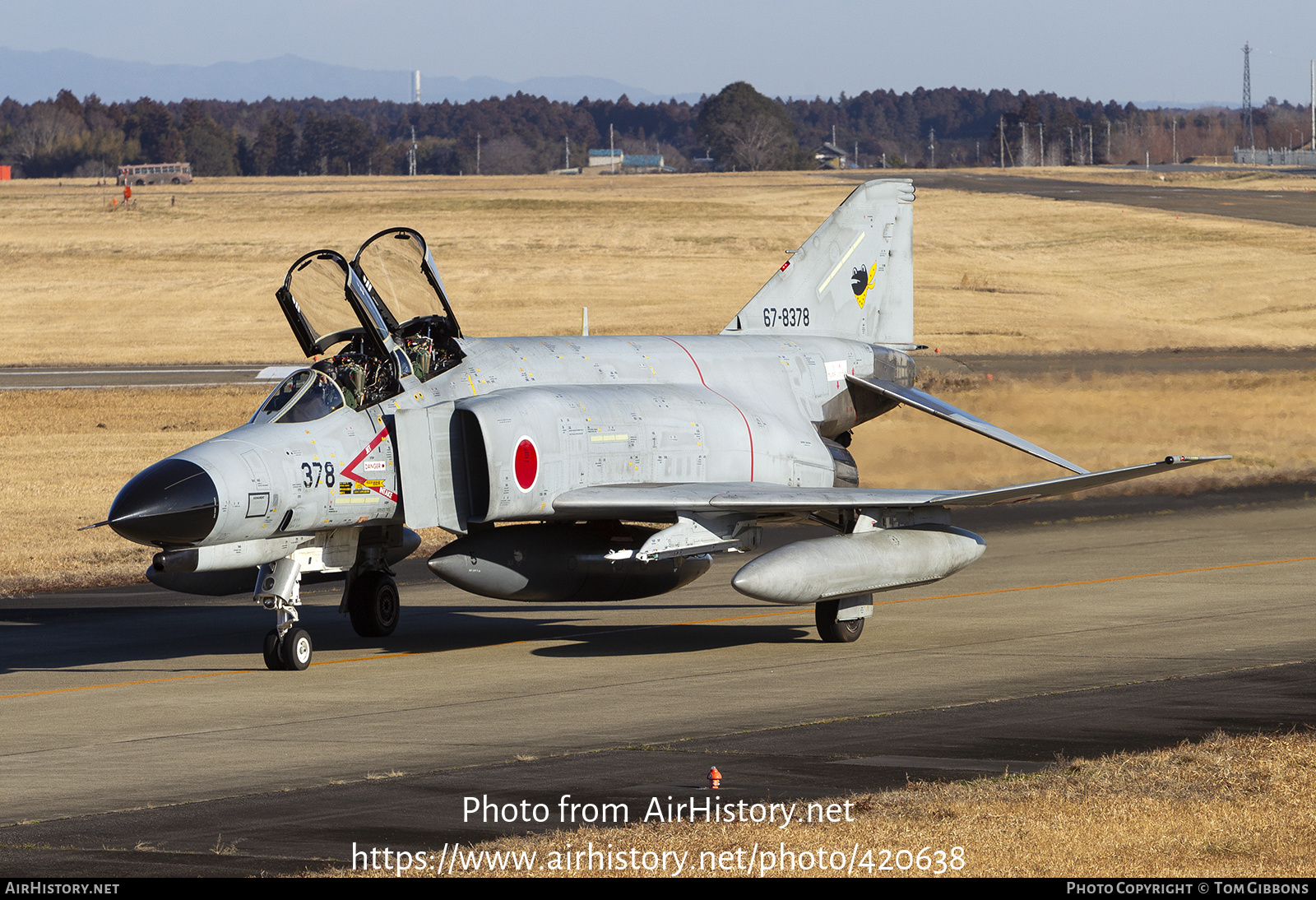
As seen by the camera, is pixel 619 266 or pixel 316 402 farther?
pixel 619 266

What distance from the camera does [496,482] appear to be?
16156 mm

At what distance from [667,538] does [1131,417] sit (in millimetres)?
20884

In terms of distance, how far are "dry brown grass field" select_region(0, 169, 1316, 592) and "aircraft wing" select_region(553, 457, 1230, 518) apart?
9.62 m

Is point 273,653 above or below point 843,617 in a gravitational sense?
above

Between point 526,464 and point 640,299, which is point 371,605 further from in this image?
point 640,299

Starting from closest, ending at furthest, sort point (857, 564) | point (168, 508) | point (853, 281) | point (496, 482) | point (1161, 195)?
point (168, 508) < point (496, 482) < point (857, 564) < point (853, 281) < point (1161, 195)

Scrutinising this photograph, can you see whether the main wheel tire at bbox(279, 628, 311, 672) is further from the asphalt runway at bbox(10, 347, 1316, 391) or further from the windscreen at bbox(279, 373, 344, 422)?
the asphalt runway at bbox(10, 347, 1316, 391)

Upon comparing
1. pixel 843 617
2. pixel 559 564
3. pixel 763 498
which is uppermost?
pixel 763 498

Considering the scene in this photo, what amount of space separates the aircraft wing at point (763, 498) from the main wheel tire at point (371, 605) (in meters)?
2.86

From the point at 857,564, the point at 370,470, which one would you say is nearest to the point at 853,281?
the point at 857,564

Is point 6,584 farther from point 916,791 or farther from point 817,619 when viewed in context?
point 916,791

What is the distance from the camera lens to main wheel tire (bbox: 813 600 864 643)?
17641 mm

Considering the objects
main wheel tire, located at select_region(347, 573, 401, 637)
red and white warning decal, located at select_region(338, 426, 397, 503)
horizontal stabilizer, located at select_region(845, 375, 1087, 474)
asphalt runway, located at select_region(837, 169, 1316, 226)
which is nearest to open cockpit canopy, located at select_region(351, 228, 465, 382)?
red and white warning decal, located at select_region(338, 426, 397, 503)

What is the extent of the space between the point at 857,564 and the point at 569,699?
3.57m
